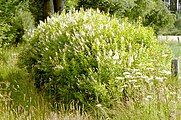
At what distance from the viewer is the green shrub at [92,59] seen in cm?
571

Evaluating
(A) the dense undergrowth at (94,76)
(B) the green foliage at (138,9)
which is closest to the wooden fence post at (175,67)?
(A) the dense undergrowth at (94,76)

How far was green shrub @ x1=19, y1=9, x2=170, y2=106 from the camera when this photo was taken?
225 inches

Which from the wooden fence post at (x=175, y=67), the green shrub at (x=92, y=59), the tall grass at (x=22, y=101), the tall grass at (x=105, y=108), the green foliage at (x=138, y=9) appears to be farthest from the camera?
the green foliage at (x=138, y=9)

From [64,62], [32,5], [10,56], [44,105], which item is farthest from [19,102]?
[32,5]

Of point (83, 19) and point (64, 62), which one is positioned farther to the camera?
point (83, 19)

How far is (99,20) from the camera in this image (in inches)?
275

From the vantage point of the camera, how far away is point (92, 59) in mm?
5965

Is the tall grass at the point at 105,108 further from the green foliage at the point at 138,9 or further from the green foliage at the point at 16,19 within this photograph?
the green foliage at the point at 138,9

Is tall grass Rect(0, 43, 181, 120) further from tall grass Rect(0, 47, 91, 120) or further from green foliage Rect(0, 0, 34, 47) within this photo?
green foliage Rect(0, 0, 34, 47)

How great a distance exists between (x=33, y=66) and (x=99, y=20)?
61.0 inches

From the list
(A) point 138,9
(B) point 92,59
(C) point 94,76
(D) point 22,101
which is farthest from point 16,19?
(C) point 94,76

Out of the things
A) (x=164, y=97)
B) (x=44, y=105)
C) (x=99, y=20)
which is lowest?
(x=44, y=105)

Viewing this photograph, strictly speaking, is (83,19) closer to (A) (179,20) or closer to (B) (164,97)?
(B) (164,97)

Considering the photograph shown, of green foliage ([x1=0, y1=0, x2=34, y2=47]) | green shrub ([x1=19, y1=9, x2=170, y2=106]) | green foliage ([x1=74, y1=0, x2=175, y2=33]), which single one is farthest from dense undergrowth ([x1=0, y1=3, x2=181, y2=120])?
green foliage ([x1=74, y1=0, x2=175, y2=33])
